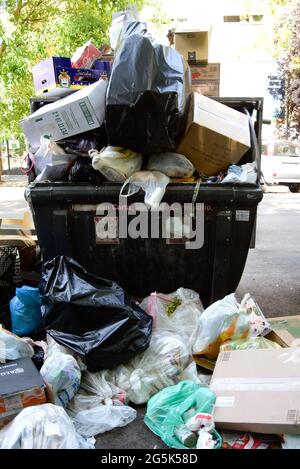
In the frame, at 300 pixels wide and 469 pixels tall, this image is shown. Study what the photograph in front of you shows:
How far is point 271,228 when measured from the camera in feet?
22.9

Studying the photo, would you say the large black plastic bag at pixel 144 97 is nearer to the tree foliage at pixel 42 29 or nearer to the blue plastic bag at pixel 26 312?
the blue plastic bag at pixel 26 312

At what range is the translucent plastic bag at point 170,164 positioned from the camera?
2.67m

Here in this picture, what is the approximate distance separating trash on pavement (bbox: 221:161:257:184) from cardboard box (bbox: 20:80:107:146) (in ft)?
2.62

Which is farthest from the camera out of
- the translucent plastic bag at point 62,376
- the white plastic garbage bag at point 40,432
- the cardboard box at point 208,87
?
the cardboard box at point 208,87

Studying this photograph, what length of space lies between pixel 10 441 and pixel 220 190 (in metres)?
1.64

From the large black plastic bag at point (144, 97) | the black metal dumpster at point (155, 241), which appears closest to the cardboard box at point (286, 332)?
the black metal dumpster at point (155, 241)

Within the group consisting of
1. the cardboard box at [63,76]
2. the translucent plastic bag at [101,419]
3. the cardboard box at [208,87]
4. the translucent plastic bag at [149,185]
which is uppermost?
the cardboard box at [63,76]

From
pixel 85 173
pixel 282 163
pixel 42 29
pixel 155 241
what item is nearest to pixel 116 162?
pixel 85 173

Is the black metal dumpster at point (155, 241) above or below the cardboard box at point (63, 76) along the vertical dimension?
below

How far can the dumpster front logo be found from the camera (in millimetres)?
2641

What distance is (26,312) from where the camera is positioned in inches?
106

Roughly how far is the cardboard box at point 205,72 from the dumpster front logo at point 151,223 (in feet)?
6.07

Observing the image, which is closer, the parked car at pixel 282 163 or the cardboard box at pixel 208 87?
the cardboard box at pixel 208 87

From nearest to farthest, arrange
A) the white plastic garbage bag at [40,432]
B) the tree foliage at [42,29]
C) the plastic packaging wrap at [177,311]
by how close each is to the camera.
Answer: the white plastic garbage bag at [40,432], the plastic packaging wrap at [177,311], the tree foliage at [42,29]
